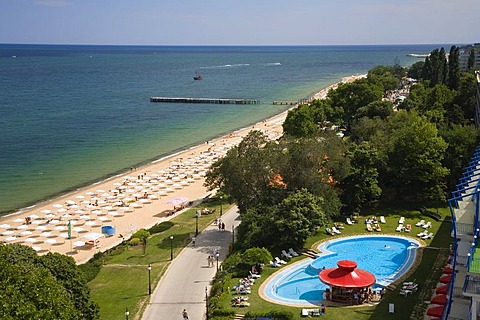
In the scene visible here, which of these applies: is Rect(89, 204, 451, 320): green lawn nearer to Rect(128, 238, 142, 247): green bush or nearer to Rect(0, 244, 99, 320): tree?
Rect(128, 238, 142, 247): green bush

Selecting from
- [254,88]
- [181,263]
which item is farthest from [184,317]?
[254,88]

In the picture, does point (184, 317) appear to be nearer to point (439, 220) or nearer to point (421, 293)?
point (421, 293)

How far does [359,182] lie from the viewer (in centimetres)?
4162

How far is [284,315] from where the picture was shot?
84.1ft

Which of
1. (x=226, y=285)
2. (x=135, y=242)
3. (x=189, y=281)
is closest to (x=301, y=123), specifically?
(x=135, y=242)

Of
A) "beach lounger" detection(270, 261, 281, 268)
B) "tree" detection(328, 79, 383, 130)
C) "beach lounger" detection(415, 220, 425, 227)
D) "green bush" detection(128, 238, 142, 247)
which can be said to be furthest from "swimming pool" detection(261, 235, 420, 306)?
"tree" detection(328, 79, 383, 130)

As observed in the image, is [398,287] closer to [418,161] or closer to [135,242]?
[418,161]

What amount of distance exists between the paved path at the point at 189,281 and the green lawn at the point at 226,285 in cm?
70

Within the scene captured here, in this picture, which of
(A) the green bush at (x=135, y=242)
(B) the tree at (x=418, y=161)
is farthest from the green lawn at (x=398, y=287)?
(A) the green bush at (x=135, y=242)

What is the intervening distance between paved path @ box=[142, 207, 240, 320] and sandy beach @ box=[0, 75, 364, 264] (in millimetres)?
8517

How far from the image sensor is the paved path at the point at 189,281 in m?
28.5

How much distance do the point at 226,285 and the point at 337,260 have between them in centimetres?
833

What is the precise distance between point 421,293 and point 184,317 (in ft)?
41.9

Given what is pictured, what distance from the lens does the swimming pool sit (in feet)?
97.2
